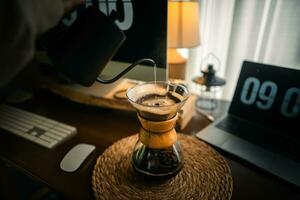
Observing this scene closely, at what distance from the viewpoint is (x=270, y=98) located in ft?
2.35

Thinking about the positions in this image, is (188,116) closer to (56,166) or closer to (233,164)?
(233,164)

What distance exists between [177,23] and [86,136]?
47cm

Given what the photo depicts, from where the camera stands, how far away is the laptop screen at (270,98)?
68 cm

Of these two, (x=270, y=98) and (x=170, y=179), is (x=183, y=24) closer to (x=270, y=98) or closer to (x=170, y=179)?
(x=270, y=98)

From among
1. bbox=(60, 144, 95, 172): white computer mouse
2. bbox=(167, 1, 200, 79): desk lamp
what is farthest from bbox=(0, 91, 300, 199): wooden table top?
bbox=(167, 1, 200, 79): desk lamp

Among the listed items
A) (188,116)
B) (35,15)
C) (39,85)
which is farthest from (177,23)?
(39,85)

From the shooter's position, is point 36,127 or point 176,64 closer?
point 36,127

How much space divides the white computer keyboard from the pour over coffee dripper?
270 millimetres

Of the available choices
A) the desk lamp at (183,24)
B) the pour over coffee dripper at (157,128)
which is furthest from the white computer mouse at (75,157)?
the desk lamp at (183,24)

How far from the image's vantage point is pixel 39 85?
41.9 inches

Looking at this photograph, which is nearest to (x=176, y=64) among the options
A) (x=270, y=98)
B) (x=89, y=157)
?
(x=270, y=98)

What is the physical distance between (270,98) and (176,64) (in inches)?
13.9

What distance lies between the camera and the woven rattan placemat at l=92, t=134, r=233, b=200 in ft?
1.70

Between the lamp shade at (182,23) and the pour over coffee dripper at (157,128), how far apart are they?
0.89 feet
